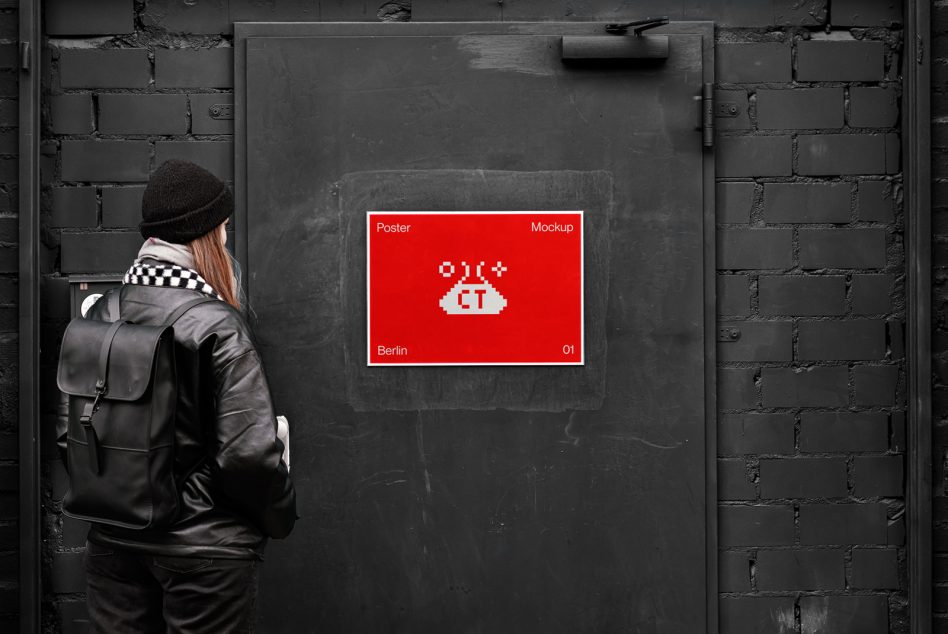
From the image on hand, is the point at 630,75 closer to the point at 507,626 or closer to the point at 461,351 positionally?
the point at 461,351

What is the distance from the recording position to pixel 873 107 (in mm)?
3170

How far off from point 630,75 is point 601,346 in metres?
0.96

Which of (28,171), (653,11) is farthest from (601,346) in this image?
(28,171)

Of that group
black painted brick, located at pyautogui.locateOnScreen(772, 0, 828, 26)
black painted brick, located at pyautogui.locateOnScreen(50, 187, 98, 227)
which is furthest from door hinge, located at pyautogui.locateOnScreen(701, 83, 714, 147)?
black painted brick, located at pyautogui.locateOnScreen(50, 187, 98, 227)

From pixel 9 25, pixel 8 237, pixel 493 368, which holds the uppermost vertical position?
pixel 9 25

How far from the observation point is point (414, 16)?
3146 mm

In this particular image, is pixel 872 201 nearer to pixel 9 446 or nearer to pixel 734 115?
pixel 734 115

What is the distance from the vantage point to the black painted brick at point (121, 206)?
3.10 metres

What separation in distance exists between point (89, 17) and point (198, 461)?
178cm

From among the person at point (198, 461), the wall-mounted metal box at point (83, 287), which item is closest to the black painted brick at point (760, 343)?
the person at point (198, 461)

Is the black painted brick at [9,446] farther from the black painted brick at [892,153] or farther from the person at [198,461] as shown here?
the black painted brick at [892,153]

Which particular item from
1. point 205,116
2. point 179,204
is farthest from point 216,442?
point 205,116

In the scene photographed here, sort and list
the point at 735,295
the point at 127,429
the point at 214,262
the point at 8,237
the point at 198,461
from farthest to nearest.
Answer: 1. the point at 735,295
2. the point at 8,237
3. the point at 214,262
4. the point at 198,461
5. the point at 127,429

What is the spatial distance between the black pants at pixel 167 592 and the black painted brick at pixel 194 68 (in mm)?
1620
